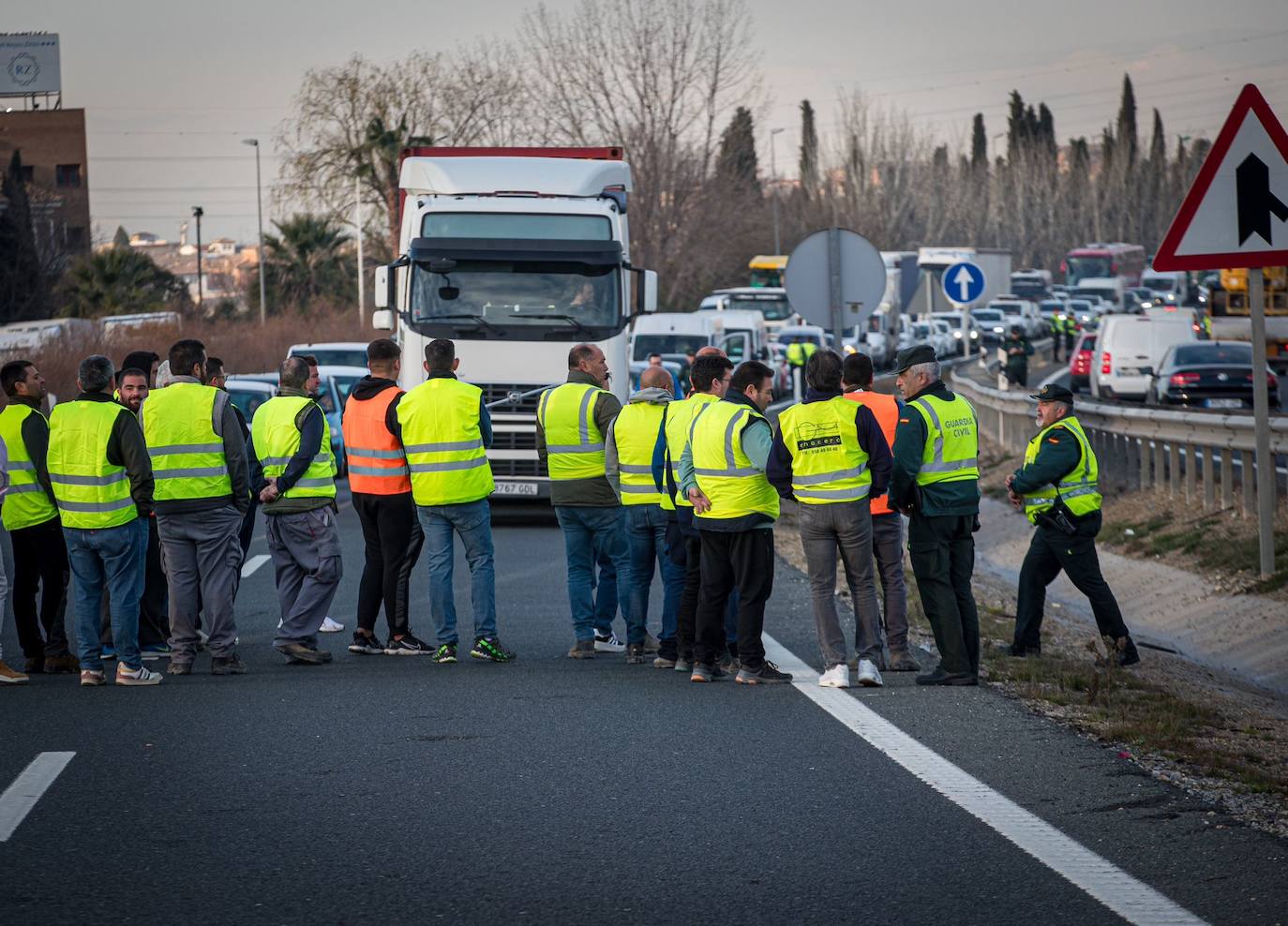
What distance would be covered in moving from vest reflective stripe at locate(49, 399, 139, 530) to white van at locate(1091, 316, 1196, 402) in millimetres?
30709

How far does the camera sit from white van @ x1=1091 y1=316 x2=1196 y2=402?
38.1 m

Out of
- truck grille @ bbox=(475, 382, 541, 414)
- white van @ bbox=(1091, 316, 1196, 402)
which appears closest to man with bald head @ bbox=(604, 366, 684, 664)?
truck grille @ bbox=(475, 382, 541, 414)

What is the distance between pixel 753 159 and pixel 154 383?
81.2 m

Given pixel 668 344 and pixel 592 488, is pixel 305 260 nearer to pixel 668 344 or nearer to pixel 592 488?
pixel 668 344

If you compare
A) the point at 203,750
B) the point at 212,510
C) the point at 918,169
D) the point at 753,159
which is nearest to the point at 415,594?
the point at 212,510

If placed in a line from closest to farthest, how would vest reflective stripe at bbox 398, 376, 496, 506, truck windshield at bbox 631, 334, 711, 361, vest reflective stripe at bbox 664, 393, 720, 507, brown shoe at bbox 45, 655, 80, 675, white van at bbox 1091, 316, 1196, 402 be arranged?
vest reflective stripe at bbox 664, 393, 720, 507 → brown shoe at bbox 45, 655, 80, 675 → vest reflective stripe at bbox 398, 376, 496, 506 → white van at bbox 1091, 316, 1196, 402 → truck windshield at bbox 631, 334, 711, 361

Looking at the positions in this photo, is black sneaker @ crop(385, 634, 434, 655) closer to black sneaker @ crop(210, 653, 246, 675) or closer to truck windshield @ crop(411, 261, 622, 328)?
black sneaker @ crop(210, 653, 246, 675)

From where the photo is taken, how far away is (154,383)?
480 inches

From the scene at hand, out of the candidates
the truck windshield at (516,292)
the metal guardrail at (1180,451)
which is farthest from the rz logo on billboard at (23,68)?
the truck windshield at (516,292)

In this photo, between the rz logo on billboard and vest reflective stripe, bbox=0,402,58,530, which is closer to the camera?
vest reflective stripe, bbox=0,402,58,530

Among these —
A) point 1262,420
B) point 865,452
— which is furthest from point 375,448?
point 1262,420

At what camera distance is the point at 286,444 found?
10.7 meters

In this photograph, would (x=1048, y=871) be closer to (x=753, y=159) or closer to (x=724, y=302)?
(x=724, y=302)

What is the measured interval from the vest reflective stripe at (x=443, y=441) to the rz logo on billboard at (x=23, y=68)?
44.8 m
